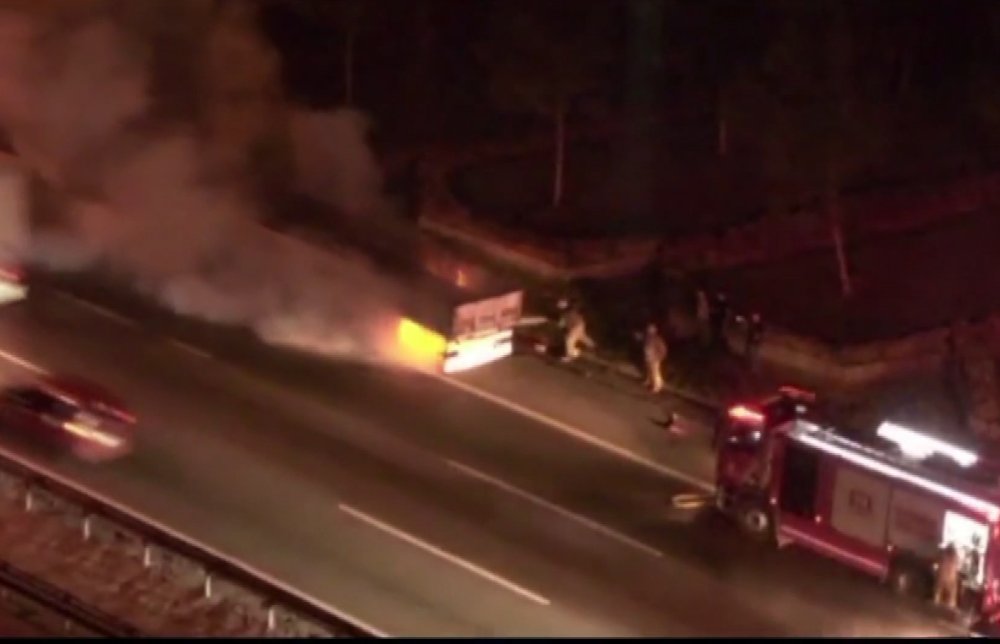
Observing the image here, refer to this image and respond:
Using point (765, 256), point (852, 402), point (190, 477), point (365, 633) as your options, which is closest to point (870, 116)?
point (765, 256)

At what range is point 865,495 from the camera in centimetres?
1661

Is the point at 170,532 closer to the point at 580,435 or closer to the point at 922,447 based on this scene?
the point at 580,435

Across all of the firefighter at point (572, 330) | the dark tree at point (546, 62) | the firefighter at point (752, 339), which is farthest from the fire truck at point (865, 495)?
the dark tree at point (546, 62)

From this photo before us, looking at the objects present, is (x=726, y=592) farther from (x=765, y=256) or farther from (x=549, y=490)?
(x=765, y=256)

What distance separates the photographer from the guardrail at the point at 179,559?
1495 cm

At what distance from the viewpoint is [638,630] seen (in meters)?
15.8

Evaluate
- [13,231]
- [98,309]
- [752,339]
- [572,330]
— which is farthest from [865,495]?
[13,231]

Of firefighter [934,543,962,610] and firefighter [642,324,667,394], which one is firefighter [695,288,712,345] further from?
firefighter [934,543,962,610]

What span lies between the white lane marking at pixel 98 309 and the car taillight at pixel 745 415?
27.2 ft

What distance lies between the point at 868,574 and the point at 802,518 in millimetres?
805

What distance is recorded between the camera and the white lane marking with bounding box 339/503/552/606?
16.3 meters

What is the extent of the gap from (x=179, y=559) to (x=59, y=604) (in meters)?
1.53

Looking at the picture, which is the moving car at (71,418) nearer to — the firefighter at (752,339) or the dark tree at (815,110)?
the firefighter at (752,339)

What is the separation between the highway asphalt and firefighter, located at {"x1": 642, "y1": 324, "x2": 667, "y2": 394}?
1.70 ft
